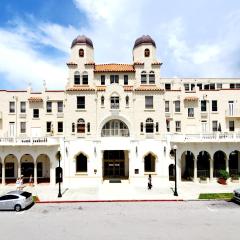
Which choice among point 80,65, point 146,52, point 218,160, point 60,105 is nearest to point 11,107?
point 60,105

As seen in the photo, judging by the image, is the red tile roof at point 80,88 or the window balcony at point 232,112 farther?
the window balcony at point 232,112

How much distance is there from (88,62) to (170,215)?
25.8 m

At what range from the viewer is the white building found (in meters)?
39.5

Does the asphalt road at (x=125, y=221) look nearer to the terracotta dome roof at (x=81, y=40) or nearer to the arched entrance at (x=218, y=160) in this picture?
the arched entrance at (x=218, y=160)

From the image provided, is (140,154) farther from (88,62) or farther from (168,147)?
(88,62)

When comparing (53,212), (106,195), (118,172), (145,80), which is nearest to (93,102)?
(145,80)

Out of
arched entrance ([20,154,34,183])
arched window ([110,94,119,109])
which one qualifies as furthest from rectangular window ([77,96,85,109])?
arched entrance ([20,154,34,183])

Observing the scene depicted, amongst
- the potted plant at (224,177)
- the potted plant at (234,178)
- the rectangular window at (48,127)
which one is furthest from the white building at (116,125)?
the potted plant at (234,178)

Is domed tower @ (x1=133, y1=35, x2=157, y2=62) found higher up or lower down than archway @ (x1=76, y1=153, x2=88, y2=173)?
higher up

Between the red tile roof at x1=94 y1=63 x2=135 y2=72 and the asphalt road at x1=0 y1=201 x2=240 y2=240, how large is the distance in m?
21.5

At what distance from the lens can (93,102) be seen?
4094 centimetres

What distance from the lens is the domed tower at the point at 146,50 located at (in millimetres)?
42438

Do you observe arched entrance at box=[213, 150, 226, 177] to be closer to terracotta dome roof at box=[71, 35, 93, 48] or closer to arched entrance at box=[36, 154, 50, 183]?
arched entrance at box=[36, 154, 50, 183]

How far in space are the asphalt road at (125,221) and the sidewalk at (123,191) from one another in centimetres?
234
